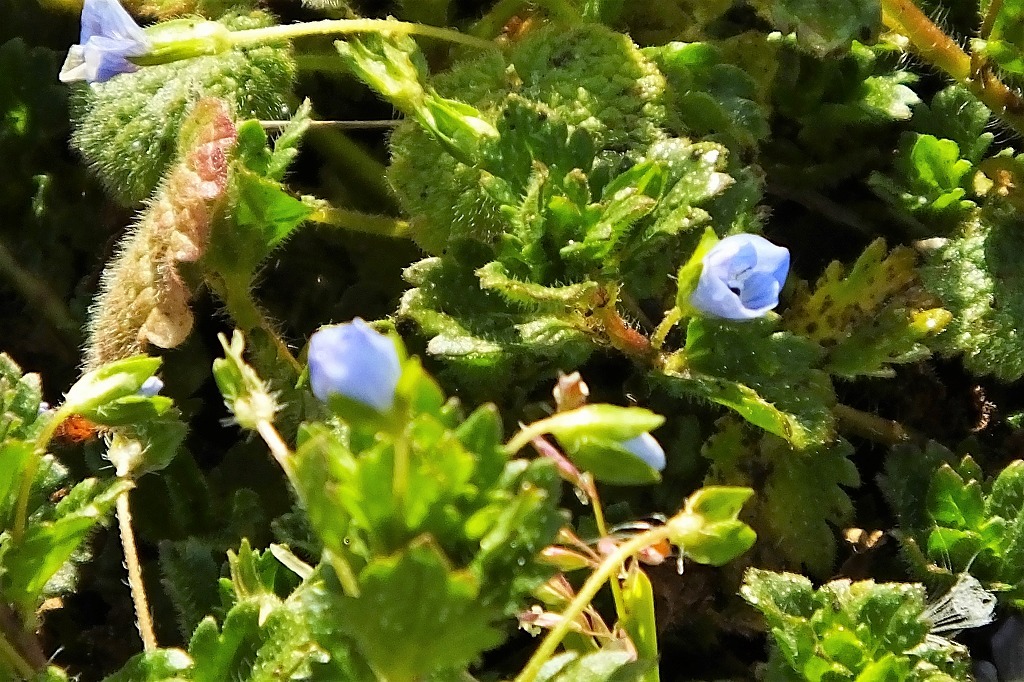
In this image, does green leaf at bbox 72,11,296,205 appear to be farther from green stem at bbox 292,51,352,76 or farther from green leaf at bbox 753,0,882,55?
green leaf at bbox 753,0,882,55

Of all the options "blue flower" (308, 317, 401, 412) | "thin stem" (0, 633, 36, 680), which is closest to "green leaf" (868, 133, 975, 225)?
"blue flower" (308, 317, 401, 412)

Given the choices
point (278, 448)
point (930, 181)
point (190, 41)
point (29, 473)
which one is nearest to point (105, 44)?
point (190, 41)

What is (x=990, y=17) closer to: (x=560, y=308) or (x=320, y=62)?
(x=560, y=308)

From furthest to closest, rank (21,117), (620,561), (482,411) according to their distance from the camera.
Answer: (21,117) < (620,561) < (482,411)

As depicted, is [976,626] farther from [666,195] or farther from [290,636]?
[290,636]

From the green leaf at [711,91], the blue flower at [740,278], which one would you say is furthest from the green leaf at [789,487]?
the green leaf at [711,91]

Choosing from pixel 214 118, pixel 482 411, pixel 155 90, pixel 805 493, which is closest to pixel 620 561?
pixel 482 411
